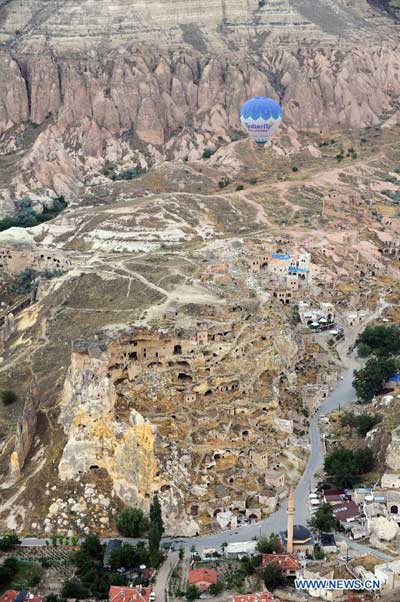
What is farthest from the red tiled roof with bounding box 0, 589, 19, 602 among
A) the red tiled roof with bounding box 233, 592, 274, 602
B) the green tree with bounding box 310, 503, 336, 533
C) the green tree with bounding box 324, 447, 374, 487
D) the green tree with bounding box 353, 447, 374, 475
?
the green tree with bounding box 353, 447, 374, 475

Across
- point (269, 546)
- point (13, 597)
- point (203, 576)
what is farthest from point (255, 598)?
point (13, 597)

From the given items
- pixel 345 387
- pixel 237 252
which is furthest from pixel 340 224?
pixel 345 387

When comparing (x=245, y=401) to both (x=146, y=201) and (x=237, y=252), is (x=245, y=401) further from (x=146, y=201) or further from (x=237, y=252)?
(x=146, y=201)

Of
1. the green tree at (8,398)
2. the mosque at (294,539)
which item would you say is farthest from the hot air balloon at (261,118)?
the mosque at (294,539)

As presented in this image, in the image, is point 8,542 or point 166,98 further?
point 166,98

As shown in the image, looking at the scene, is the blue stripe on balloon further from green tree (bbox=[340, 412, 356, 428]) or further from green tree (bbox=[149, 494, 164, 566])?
green tree (bbox=[149, 494, 164, 566])

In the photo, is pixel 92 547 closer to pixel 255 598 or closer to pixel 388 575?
pixel 255 598

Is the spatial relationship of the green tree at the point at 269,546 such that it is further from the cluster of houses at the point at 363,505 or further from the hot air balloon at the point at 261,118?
the hot air balloon at the point at 261,118
